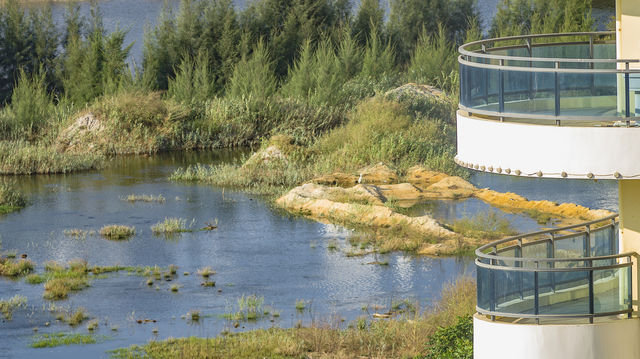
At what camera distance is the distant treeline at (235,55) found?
144 feet

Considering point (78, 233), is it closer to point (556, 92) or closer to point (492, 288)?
point (492, 288)

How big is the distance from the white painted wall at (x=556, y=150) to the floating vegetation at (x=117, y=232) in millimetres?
15264

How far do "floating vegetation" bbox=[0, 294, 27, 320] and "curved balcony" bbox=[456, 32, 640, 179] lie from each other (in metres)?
9.81

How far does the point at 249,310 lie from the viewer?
20953mm

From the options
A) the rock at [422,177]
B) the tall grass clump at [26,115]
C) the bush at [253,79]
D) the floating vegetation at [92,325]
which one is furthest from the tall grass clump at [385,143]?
the floating vegetation at [92,325]

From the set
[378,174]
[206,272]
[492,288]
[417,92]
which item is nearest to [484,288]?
[492,288]

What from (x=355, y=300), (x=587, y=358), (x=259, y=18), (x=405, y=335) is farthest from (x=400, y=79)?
(x=587, y=358)

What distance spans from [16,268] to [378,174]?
11.8m

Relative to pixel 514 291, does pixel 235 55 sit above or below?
above

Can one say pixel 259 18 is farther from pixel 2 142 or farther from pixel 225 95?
pixel 2 142

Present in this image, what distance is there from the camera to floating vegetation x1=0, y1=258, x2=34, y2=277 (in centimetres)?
2425

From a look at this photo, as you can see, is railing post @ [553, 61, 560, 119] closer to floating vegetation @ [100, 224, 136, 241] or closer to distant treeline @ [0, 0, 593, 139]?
floating vegetation @ [100, 224, 136, 241]

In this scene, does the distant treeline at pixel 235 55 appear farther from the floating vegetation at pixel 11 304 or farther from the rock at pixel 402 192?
the floating vegetation at pixel 11 304

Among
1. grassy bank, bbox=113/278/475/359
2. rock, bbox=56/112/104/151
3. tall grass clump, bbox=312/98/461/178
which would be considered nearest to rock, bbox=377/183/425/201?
tall grass clump, bbox=312/98/461/178
